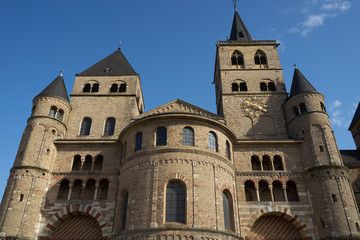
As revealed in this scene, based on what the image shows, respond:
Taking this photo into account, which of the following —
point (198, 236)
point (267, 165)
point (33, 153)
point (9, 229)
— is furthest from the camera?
point (267, 165)

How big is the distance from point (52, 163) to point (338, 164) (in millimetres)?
23763

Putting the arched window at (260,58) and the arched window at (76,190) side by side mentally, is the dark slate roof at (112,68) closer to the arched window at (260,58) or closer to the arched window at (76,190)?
the arched window at (76,190)

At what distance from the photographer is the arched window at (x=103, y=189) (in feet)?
81.4

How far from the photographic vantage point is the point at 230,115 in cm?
3109

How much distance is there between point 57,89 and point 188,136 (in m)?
15.1

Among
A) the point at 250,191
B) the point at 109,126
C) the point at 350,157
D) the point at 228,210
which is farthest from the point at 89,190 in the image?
the point at 350,157

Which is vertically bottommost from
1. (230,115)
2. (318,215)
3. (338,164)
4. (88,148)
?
(318,215)

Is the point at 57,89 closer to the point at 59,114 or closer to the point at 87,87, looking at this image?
the point at 59,114

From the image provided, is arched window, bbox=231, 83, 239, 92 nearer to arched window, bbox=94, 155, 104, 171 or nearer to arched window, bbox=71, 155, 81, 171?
arched window, bbox=94, 155, 104, 171

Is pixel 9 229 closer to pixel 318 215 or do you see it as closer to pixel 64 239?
pixel 64 239

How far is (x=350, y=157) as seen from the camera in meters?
31.8

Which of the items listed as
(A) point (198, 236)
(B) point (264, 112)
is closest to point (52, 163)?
(A) point (198, 236)

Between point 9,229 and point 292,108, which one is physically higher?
point 292,108

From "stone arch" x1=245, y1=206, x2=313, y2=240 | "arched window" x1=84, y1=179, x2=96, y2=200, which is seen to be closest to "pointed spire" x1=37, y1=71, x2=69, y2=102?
"arched window" x1=84, y1=179, x2=96, y2=200
